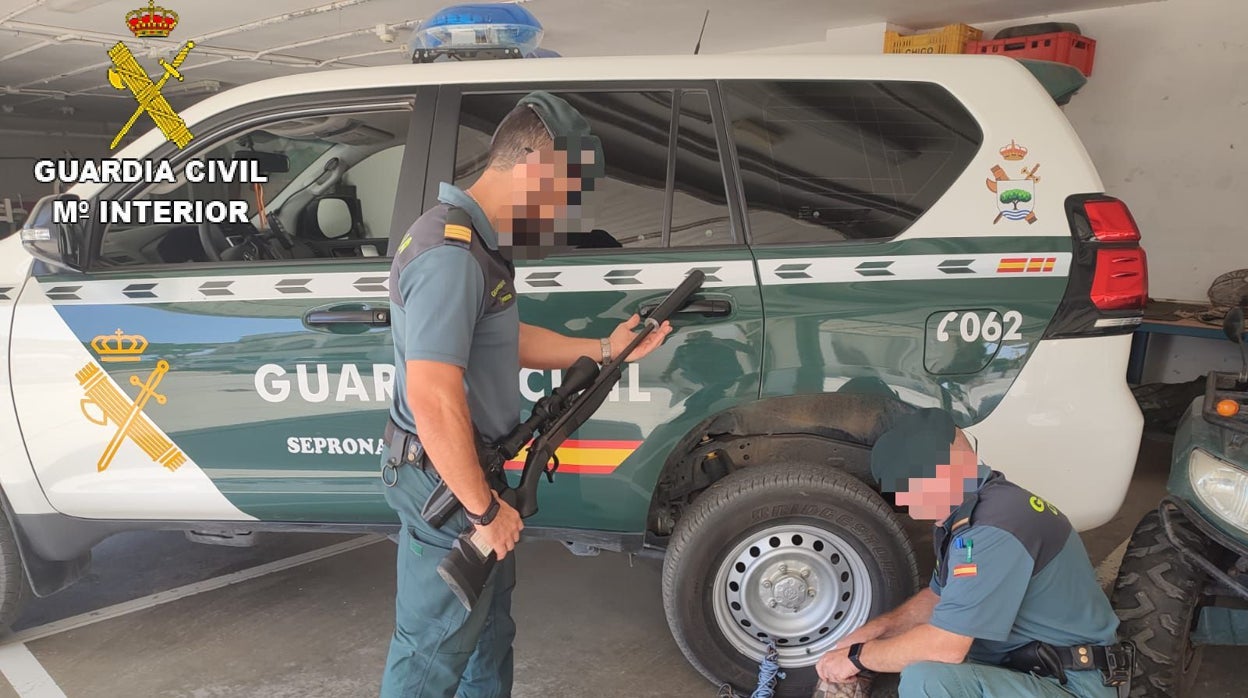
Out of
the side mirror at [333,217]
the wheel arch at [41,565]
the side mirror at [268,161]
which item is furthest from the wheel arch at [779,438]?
the wheel arch at [41,565]

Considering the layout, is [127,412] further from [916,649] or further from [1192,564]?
[1192,564]

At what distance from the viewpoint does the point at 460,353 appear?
161 centimetres

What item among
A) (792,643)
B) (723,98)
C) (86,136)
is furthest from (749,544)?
(86,136)

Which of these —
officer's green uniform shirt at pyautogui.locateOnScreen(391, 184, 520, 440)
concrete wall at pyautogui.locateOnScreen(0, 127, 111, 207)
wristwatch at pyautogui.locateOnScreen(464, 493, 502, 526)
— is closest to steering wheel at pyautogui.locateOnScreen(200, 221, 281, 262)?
officer's green uniform shirt at pyautogui.locateOnScreen(391, 184, 520, 440)

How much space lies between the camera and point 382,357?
2535 millimetres

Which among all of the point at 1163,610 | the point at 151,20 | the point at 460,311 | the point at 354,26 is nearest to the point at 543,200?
the point at 460,311

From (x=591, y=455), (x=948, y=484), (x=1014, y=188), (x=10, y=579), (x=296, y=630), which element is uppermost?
(x=1014, y=188)

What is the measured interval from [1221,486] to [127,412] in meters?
3.22

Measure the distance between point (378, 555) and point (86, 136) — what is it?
→ 18868mm

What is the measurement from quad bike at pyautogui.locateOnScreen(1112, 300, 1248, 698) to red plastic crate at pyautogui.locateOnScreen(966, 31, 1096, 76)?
15.9ft

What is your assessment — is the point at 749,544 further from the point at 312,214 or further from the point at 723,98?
A: the point at 312,214

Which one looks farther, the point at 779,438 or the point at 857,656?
the point at 779,438

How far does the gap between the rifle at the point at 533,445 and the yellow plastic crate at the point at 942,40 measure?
5.74 m

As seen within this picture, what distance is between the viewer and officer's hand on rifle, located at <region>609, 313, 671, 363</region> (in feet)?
7.37
